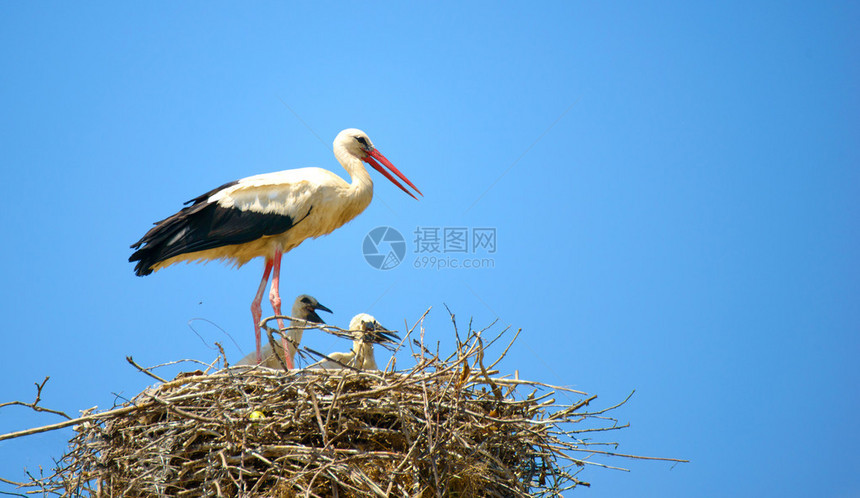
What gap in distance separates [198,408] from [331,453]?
2.03ft

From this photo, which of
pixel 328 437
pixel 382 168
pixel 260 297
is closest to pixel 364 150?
pixel 382 168

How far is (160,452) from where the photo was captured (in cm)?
289

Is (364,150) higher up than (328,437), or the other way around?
(364,150)

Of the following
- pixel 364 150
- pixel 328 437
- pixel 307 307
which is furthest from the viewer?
pixel 364 150

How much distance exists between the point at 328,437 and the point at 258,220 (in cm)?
212

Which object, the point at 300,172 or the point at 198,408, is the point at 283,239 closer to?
the point at 300,172

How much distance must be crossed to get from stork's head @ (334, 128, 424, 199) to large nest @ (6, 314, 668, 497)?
2429mm

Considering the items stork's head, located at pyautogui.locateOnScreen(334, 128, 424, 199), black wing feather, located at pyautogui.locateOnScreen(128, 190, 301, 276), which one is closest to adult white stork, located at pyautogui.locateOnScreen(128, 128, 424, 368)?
black wing feather, located at pyautogui.locateOnScreen(128, 190, 301, 276)

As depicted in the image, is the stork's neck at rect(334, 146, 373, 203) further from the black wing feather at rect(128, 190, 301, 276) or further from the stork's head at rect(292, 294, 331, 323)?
the stork's head at rect(292, 294, 331, 323)

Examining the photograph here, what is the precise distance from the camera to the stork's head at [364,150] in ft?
17.2

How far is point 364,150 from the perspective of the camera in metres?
5.29

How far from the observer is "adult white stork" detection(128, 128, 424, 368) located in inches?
181

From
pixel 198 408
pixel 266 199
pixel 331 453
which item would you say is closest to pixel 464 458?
pixel 331 453

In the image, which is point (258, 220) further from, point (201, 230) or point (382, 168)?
point (382, 168)
